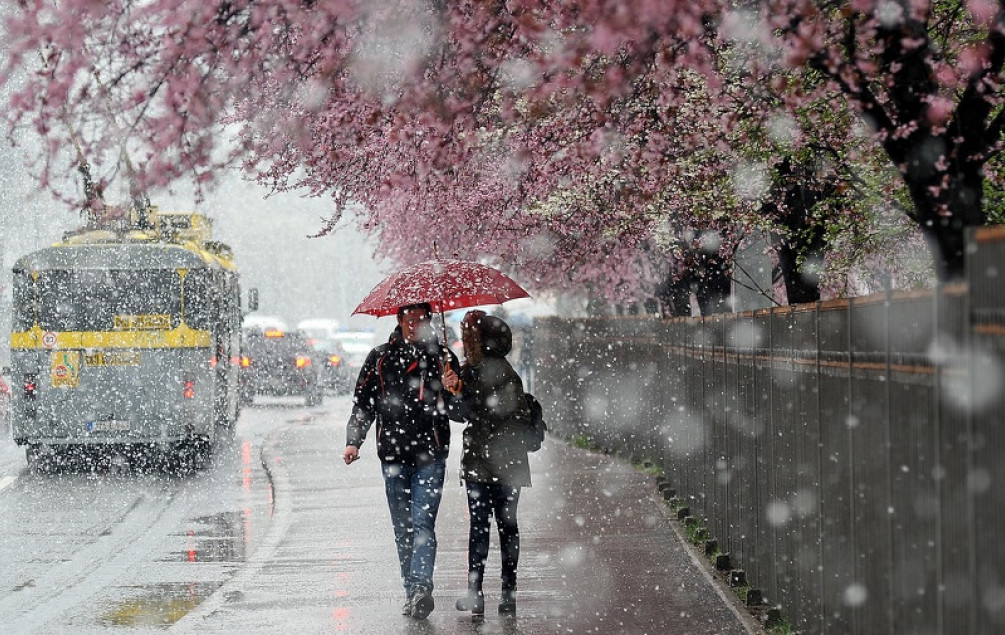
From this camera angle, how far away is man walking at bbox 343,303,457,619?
9766 mm

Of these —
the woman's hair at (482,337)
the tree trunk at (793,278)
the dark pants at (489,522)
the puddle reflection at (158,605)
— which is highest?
the tree trunk at (793,278)

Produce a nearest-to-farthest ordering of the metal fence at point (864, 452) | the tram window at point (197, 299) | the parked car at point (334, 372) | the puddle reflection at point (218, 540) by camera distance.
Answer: the metal fence at point (864, 452) < the puddle reflection at point (218, 540) < the tram window at point (197, 299) < the parked car at point (334, 372)

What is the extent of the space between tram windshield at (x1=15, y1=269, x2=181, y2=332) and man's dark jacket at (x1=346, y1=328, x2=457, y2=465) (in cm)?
1229

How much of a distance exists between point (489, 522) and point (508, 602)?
474mm

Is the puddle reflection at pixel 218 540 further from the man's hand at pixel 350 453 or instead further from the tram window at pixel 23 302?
the tram window at pixel 23 302

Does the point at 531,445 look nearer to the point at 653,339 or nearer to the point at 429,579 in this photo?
the point at 429,579

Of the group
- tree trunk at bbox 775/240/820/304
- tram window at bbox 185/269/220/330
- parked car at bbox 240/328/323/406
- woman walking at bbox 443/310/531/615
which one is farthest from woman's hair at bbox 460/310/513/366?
parked car at bbox 240/328/323/406

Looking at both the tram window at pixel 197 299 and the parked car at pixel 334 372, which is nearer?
the tram window at pixel 197 299

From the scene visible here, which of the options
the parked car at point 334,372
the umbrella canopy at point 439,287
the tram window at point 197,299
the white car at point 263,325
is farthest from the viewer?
the parked car at point 334,372

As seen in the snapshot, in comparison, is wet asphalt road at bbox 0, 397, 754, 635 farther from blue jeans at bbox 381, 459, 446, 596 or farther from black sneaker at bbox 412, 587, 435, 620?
blue jeans at bbox 381, 459, 446, 596

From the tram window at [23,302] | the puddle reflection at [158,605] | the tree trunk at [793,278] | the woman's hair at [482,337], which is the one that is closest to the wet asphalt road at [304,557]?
the puddle reflection at [158,605]

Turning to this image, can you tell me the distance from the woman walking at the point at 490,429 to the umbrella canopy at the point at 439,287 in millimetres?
515

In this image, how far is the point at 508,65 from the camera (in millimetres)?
10703

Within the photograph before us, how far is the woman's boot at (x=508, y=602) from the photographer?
9789 millimetres
